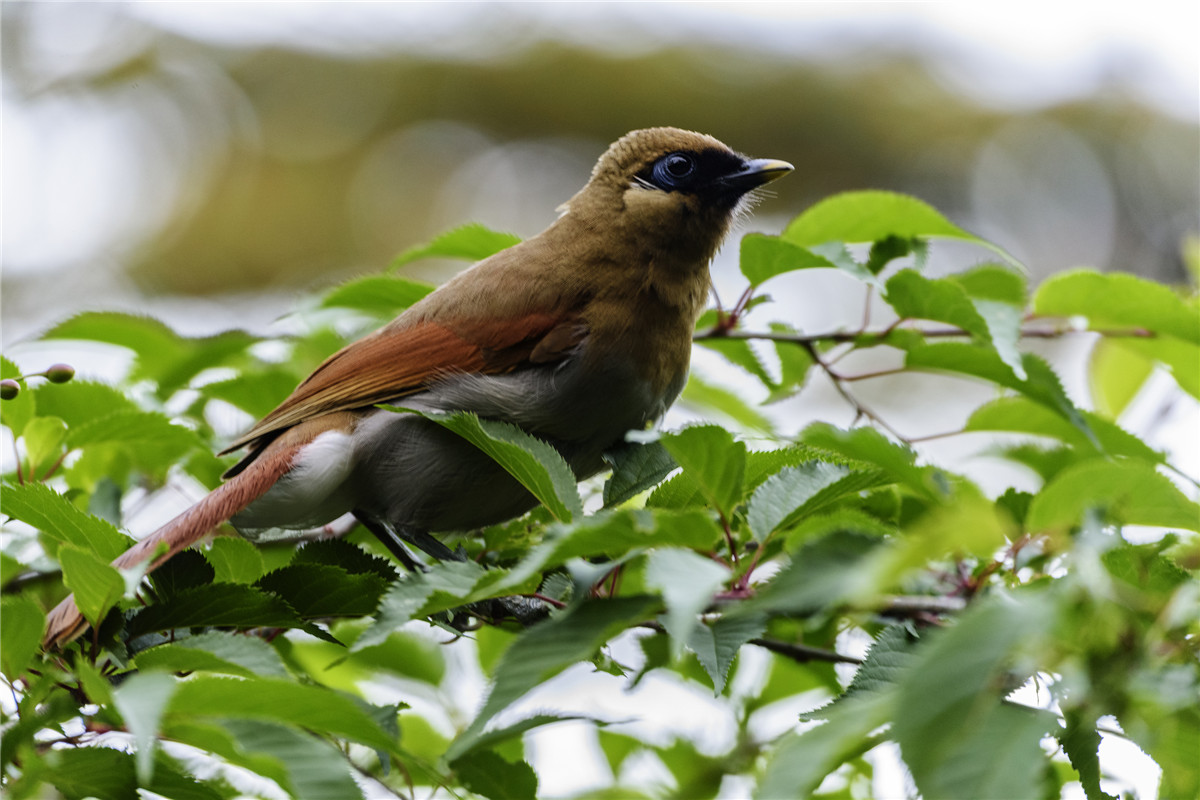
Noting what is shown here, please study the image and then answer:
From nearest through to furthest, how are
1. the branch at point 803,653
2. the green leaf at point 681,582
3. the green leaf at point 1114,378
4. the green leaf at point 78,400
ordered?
the green leaf at point 681,582 → the branch at point 803,653 → the green leaf at point 78,400 → the green leaf at point 1114,378

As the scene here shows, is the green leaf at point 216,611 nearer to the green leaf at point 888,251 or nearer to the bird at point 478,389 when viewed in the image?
the bird at point 478,389

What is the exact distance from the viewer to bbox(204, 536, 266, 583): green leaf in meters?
1.83

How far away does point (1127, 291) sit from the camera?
7.64 ft

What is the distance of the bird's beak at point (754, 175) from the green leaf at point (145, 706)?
218 centimetres

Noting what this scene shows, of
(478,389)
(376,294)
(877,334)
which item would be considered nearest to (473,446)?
(478,389)

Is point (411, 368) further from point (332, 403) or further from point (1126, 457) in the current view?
point (1126, 457)

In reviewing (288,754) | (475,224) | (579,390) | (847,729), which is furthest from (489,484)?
(847,729)

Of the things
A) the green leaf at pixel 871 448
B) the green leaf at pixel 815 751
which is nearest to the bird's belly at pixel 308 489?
the green leaf at pixel 871 448

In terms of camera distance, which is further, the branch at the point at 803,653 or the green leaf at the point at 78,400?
the green leaf at the point at 78,400

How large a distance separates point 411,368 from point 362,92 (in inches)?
553

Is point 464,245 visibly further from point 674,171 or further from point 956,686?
point 956,686

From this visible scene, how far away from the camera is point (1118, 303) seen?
236cm

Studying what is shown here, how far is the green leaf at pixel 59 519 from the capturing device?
65.1 inches

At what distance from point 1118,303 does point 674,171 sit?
1.22 m
